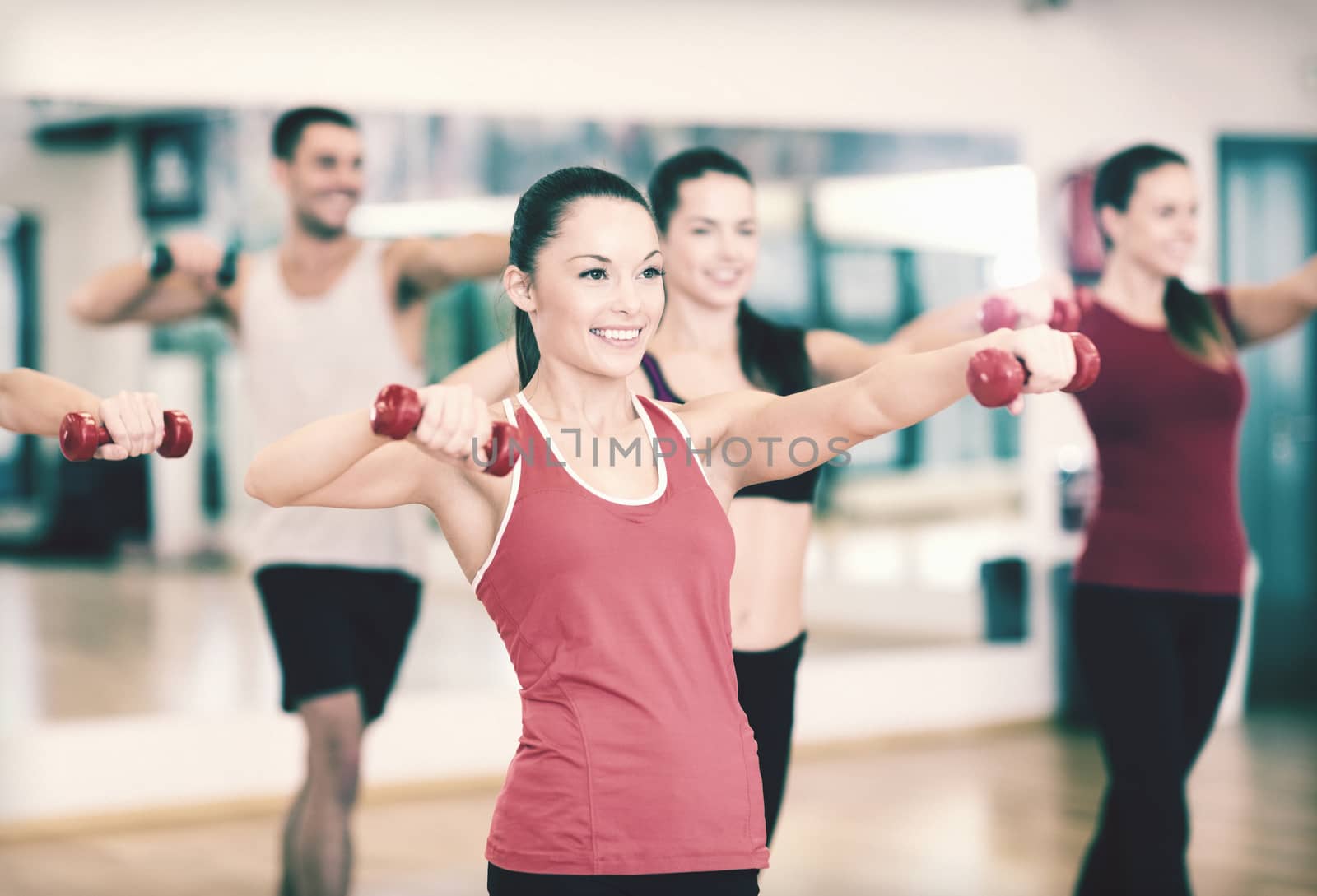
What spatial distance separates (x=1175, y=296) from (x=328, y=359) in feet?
5.58

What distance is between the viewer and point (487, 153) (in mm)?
4750

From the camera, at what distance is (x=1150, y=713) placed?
8.52ft

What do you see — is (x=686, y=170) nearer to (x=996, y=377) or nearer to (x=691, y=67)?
(x=996, y=377)

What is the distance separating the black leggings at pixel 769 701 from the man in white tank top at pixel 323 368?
2.86ft

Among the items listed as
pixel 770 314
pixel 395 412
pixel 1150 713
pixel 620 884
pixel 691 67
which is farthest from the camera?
pixel 770 314

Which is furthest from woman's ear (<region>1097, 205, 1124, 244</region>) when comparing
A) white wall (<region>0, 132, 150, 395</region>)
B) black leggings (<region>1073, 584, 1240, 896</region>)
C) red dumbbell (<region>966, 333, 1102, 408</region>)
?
white wall (<region>0, 132, 150, 395</region>)

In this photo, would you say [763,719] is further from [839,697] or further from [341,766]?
[839,697]

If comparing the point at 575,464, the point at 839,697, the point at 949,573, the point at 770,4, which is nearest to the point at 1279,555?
the point at 949,573

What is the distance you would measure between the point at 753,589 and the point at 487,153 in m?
2.71

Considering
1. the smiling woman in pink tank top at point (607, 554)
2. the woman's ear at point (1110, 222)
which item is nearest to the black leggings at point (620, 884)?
the smiling woman in pink tank top at point (607, 554)

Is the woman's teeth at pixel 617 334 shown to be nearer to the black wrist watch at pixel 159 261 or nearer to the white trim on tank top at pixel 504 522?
the white trim on tank top at pixel 504 522

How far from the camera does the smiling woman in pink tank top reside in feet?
5.01

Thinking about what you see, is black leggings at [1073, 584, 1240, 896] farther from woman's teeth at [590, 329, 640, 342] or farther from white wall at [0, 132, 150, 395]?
white wall at [0, 132, 150, 395]

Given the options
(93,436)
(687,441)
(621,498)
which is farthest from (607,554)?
(93,436)
